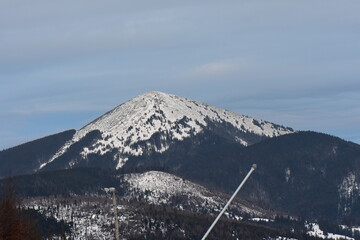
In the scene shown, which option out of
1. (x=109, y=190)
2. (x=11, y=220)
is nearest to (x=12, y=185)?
(x=11, y=220)

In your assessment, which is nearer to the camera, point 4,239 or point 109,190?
point 109,190

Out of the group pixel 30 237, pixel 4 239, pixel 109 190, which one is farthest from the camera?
pixel 30 237

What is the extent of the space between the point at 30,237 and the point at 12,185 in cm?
779

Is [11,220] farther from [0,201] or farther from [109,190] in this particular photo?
[109,190]

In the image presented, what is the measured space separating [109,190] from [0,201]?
4046 cm

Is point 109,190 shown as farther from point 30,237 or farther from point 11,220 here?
point 30,237

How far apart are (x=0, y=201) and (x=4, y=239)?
33.0ft

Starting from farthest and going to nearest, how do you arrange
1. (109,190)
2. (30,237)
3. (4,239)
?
1. (30,237)
2. (4,239)
3. (109,190)

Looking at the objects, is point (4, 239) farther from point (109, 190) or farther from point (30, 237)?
point (109, 190)

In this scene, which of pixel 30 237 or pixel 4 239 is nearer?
pixel 4 239

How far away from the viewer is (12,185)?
9825cm

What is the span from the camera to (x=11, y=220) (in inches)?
3789

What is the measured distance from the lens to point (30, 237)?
4053 inches

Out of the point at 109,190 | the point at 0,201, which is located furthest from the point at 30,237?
the point at 109,190
